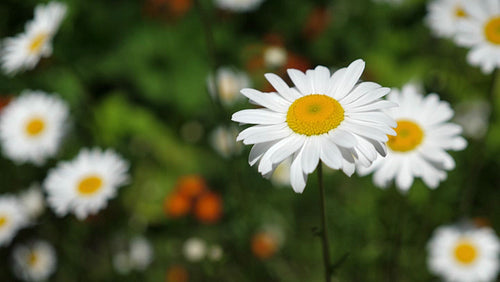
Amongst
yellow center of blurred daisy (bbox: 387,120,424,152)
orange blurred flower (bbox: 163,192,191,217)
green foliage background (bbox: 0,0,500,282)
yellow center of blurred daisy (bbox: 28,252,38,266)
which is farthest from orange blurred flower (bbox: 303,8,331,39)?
yellow center of blurred daisy (bbox: 28,252,38,266)

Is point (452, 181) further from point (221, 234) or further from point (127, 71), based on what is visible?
point (127, 71)

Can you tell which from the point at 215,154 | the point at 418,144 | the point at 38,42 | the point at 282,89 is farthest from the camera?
the point at 215,154

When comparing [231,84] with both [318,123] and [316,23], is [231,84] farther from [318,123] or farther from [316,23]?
[318,123]

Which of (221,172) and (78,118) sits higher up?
(78,118)

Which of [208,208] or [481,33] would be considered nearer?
[481,33]

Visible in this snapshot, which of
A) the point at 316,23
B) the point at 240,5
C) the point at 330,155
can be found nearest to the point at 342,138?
the point at 330,155

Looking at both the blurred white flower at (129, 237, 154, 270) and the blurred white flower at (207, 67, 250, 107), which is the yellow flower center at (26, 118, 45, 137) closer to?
the blurred white flower at (129, 237, 154, 270)

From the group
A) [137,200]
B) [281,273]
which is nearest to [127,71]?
[137,200]

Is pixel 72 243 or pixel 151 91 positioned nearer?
pixel 72 243
